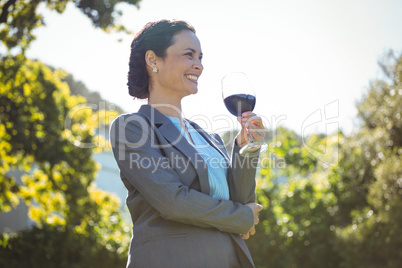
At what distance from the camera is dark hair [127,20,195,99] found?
2.04 metres

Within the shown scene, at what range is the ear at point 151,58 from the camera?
206 centimetres

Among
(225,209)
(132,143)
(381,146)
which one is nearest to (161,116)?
(132,143)

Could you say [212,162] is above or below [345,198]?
above

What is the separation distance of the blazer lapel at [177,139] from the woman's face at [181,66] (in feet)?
0.53

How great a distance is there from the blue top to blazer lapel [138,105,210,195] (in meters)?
0.07

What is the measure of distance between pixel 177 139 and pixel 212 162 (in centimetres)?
22

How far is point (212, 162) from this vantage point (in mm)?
1976

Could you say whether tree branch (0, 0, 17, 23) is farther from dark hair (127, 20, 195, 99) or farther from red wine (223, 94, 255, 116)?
red wine (223, 94, 255, 116)

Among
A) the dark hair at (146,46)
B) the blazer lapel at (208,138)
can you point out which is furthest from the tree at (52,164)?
the dark hair at (146,46)

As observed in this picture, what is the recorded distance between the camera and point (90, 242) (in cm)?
620

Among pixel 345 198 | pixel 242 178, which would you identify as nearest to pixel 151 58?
pixel 242 178

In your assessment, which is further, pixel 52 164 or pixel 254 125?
pixel 52 164

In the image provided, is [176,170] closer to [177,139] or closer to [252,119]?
[177,139]

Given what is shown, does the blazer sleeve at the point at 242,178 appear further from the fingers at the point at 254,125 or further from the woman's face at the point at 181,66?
the woman's face at the point at 181,66
